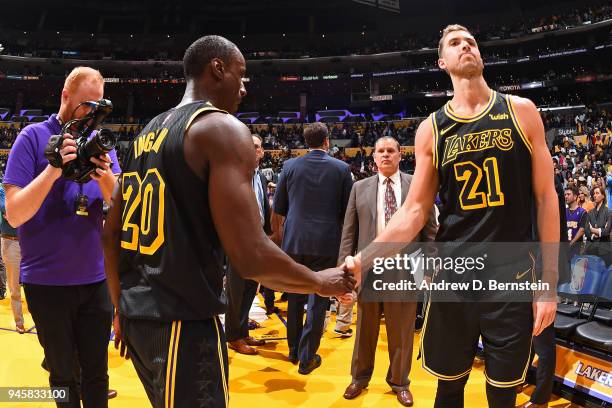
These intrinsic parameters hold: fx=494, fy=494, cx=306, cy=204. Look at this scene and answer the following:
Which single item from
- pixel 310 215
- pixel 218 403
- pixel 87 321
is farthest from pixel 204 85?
pixel 310 215

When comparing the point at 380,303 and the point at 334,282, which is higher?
the point at 334,282

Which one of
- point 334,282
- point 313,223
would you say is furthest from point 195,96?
point 313,223

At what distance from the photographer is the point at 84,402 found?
2490 mm

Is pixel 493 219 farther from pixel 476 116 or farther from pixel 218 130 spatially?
pixel 218 130

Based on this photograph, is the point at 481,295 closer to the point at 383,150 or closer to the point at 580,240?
the point at 383,150

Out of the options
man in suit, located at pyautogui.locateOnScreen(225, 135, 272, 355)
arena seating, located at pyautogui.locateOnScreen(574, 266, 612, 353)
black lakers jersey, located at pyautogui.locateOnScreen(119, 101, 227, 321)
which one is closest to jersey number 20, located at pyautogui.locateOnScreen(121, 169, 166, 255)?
black lakers jersey, located at pyautogui.locateOnScreen(119, 101, 227, 321)

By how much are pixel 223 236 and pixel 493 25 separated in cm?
3476

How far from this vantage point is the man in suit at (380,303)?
3.85m

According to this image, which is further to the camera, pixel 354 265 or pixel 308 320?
pixel 308 320

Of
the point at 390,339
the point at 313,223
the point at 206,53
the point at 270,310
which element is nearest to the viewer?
the point at 206,53

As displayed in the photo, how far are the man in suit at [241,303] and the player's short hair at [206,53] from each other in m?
2.95

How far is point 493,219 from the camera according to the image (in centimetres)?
219

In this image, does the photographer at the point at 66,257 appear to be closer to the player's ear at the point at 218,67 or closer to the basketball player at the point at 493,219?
the player's ear at the point at 218,67

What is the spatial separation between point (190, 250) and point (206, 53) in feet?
2.30
